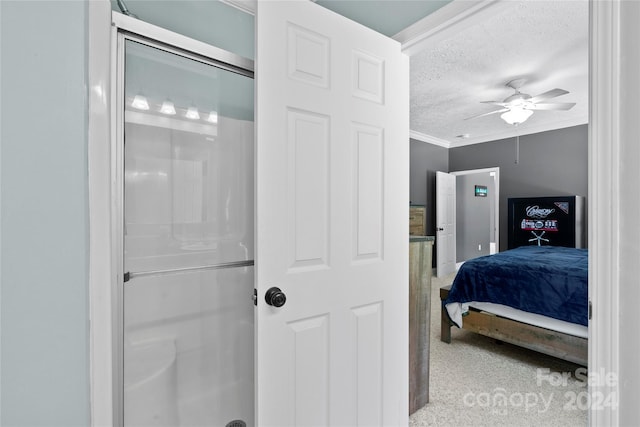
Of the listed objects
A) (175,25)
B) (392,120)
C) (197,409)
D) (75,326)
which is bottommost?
(197,409)

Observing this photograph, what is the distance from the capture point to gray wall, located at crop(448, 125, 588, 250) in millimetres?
4848

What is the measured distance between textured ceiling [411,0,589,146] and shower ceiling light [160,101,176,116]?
120 cm

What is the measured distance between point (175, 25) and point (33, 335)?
1330 mm

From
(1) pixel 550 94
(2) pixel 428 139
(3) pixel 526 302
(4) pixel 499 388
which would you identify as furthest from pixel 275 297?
(2) pixel 428 139

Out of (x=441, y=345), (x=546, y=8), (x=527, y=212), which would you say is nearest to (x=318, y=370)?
(x=441, y=345)

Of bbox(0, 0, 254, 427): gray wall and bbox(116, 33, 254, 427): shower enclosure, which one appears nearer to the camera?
bbox(0, 0, 254, 427): gray wall

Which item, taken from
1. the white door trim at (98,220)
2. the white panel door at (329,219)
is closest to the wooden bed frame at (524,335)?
the white panel door at (329,219)

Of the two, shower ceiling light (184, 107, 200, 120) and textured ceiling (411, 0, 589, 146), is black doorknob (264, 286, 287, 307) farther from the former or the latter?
textured ceiling (411, 0, 589, 146)

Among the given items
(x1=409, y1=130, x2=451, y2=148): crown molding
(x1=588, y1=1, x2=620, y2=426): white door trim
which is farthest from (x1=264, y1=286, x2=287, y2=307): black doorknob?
(x1=409, y1=130, x2=451, y2=148): crown molding

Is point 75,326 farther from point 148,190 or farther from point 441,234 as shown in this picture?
point 441,234

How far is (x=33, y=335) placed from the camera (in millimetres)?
734

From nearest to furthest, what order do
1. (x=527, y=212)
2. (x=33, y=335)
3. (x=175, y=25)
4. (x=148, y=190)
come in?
(x=33, y=335) < (x=148, y=190) < (x=175, y=25) < (x=527, y=212)

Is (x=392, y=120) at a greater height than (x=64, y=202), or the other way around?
(x=392, y=120)

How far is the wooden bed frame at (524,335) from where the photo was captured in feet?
7.30
